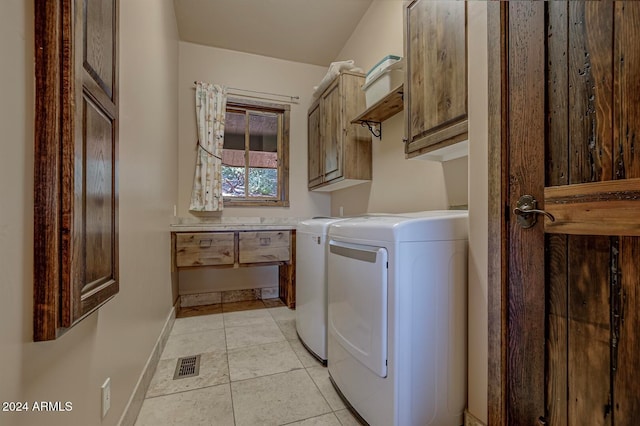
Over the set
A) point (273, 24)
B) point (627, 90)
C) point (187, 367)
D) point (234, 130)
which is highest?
point (273, 24)

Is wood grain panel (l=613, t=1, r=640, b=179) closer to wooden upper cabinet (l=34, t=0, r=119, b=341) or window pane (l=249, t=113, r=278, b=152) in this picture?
wooden upper cabinet (l=34, t=0, r=119, b=341)

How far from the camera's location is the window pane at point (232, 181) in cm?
345

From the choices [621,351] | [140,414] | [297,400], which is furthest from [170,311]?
[621,351]

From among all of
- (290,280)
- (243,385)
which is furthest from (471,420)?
(290,280)

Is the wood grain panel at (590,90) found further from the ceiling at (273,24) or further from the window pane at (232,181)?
the window pane at (232,181)

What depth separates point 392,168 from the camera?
242cm

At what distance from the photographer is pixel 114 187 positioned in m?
1.05

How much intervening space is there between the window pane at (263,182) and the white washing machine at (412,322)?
8.06 ft

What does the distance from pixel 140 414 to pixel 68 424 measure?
80 centimetres

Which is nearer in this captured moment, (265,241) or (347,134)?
(347,134)

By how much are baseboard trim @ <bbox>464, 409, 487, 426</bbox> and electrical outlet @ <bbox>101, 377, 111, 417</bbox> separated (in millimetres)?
1443

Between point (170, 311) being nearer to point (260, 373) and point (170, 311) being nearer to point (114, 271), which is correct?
point (260, 373)

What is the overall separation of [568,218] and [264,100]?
337cm

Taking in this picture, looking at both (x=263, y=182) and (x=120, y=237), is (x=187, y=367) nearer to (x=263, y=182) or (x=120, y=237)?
(x=120, y=237)
